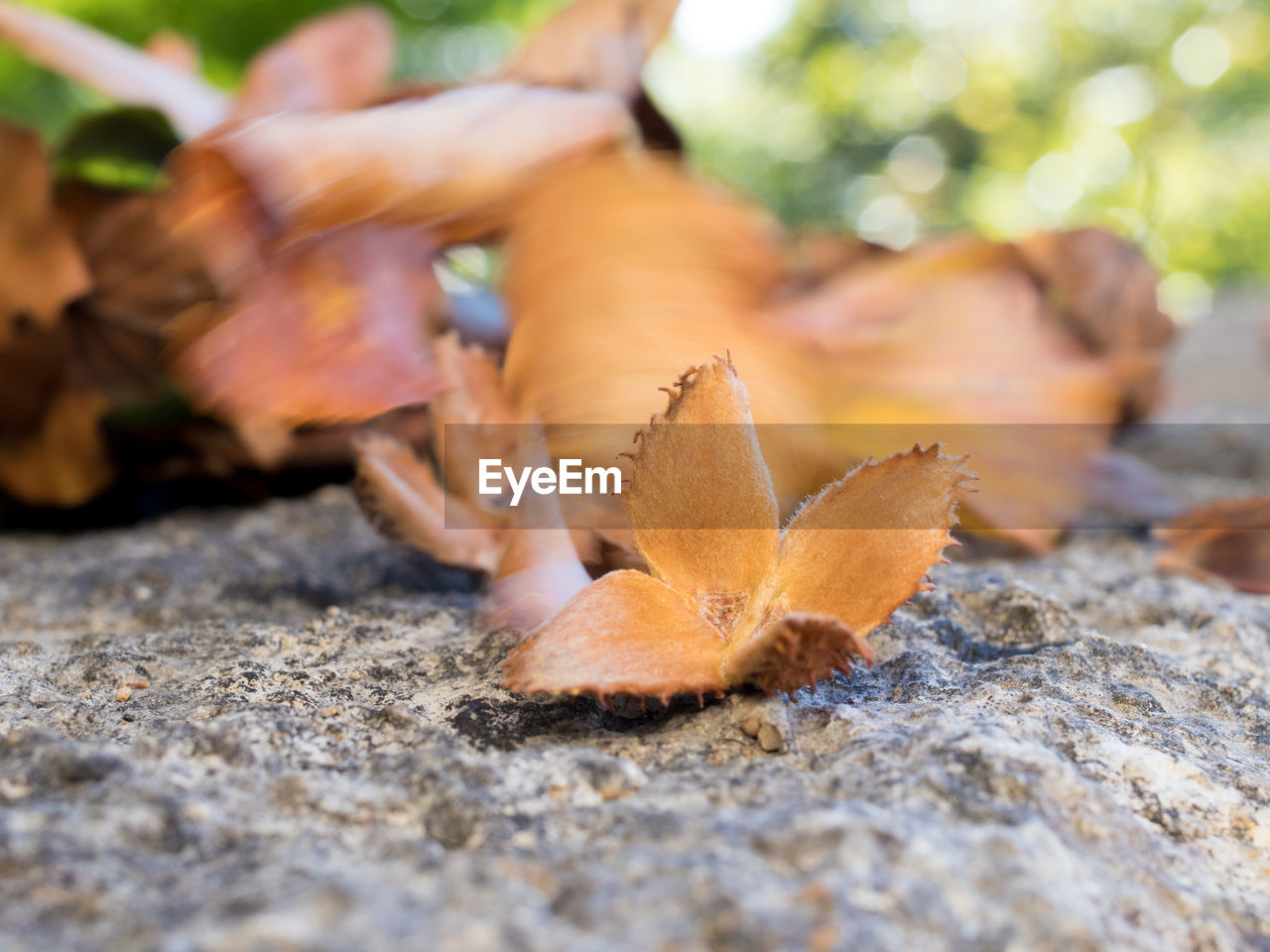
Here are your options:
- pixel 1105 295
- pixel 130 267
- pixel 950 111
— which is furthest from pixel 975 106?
pixel 130 267

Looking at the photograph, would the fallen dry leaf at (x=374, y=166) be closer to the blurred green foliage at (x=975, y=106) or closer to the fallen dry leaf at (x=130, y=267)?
the fallen dry leaf at (x=130, y=267)

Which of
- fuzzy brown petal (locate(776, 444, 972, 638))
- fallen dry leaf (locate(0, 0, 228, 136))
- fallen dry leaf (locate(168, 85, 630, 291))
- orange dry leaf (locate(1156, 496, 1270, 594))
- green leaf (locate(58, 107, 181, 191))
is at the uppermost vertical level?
fallen dry leaf (locate(0, 0, 228, 136))

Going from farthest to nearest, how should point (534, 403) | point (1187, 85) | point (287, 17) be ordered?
point (1187, 85)
point (287, 17)
point (534, 403)

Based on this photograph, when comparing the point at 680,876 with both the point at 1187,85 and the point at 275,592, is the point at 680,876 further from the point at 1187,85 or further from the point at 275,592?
the point at 1187,85

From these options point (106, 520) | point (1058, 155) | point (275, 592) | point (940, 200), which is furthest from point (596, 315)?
point (1058, 155)

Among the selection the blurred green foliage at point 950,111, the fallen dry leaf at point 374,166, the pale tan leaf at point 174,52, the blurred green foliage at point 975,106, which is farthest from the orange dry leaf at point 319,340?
the blurred green foliage at point 950,111

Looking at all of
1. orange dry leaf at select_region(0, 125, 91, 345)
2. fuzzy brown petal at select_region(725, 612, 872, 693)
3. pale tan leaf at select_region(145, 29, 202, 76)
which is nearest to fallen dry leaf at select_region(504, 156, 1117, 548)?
fuzzy brown petal at select_region(725, 612, 872, 693)

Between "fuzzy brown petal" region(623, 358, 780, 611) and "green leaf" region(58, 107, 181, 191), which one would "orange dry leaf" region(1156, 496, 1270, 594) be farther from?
"green leaf" region(58, 107, 181, 191)
